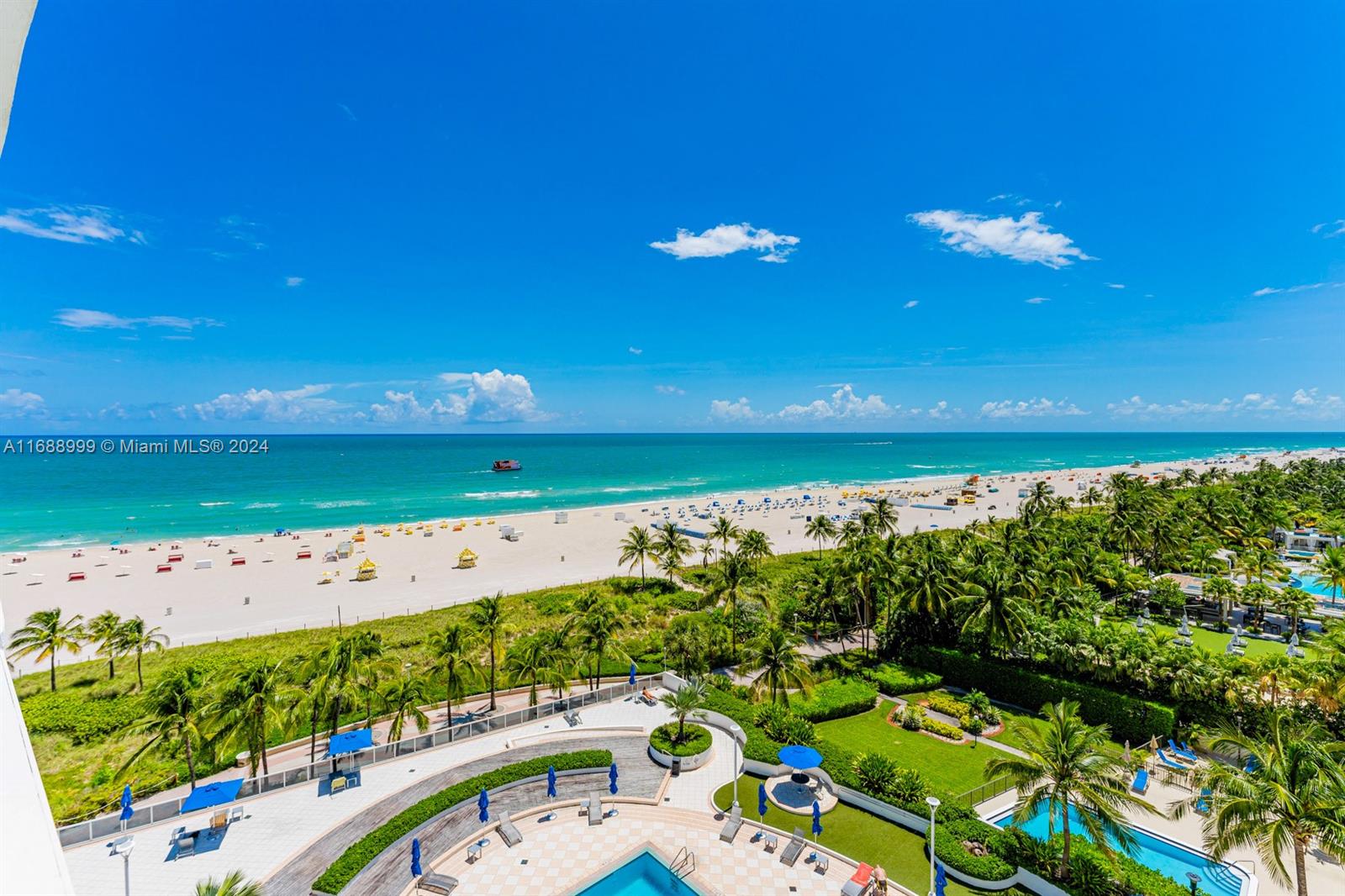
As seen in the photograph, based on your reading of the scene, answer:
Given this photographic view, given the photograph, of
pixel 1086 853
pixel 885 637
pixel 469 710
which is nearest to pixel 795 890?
pixel 1086 853

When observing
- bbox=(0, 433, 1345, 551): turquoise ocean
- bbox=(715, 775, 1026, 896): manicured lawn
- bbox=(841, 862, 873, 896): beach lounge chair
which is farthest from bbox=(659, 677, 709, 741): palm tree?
bbox=(0, 433, 1345, 551): turquoise ocean

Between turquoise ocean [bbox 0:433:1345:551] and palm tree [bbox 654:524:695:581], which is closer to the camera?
palm tree [bbox 654:524:695:581]

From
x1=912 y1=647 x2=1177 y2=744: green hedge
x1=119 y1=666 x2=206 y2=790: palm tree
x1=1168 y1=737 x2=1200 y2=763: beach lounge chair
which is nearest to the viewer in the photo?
x1=119 y1=666 x2=206 y2=790: palm tree

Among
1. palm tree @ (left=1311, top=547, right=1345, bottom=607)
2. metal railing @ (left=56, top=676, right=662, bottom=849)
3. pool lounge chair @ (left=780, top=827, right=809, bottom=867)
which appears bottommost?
pool lounge chair @ (left=780, top=827, right=809, bottom=867)

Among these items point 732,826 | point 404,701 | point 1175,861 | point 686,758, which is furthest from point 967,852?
point 404,701

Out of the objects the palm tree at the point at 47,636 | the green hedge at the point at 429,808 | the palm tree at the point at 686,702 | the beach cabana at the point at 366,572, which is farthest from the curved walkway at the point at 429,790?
the beach cabana at the point at 366,572

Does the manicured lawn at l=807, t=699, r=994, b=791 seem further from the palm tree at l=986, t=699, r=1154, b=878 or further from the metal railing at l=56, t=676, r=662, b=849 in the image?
the metal railing at l=56, t=676, r=662, b=849

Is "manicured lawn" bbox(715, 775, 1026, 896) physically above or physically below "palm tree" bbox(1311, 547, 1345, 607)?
below
